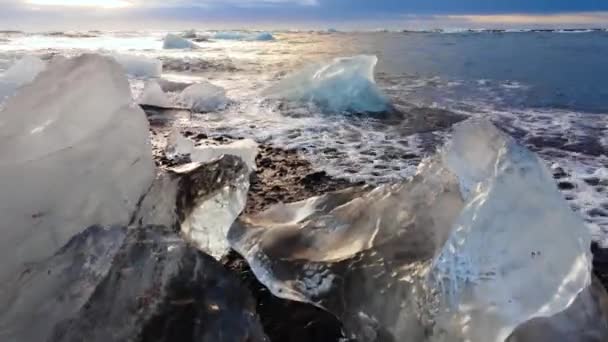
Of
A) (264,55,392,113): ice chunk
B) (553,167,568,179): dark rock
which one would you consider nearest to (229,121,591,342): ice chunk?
(553,167,568,179): dark rock

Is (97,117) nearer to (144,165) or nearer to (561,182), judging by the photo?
(144,165)

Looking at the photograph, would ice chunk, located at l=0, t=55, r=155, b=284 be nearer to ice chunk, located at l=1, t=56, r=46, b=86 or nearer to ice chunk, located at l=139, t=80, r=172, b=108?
ice chunk, located at l=139, t=80, r=172, b=108

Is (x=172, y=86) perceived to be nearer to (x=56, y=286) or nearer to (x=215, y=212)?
(x=215, y=212)

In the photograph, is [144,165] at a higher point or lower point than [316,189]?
higher

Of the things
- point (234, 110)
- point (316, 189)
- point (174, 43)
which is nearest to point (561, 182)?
point (316, 189)

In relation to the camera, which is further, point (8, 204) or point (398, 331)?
point (8, 204)

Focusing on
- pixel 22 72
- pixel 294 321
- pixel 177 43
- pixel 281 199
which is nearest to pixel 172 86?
pixel 22 72
